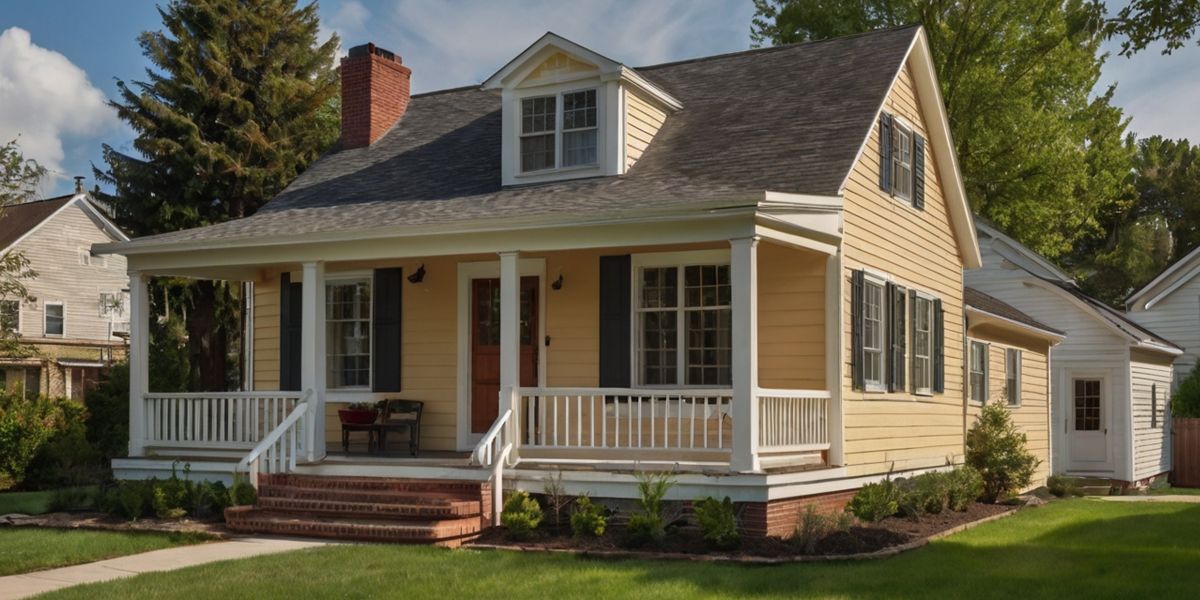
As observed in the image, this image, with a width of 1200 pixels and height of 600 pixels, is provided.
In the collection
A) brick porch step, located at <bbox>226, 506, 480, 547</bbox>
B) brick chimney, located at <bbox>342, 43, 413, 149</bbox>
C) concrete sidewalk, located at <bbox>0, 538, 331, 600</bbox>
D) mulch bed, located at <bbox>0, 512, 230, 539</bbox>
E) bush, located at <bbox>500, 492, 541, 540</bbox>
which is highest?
brick chimney, located at <bbox>342, 43, 413, 149</bbox>

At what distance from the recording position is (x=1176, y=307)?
102ft

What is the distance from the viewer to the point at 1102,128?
35.6 metres

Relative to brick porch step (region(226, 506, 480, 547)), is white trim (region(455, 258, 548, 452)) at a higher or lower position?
higher

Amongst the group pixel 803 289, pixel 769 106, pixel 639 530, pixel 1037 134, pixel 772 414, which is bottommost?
pixel 639 530

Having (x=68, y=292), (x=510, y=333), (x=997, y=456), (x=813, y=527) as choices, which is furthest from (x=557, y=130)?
(x=68, y=292)

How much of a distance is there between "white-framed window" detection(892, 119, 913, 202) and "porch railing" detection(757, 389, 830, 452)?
4.30 metres

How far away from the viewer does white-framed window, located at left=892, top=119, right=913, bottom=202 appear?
1742cm

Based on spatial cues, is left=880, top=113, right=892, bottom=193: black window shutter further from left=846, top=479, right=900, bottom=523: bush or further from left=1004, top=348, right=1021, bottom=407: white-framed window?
left=1004, top=348, right=1021, bottom=407: white-framed window

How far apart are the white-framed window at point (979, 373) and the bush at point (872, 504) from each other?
6.48 metres

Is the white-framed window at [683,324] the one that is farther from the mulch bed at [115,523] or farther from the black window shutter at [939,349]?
the mulch bed at [115,523]

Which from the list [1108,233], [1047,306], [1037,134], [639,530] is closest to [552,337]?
[639,530]

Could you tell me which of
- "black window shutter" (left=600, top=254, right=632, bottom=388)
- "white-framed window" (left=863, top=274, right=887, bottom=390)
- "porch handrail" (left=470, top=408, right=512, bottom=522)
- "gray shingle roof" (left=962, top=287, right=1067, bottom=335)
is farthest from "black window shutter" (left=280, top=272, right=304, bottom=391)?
"gray shingle roof" (left=962, top=287, right=1067, bottom=335)

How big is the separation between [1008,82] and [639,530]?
22.3 metres

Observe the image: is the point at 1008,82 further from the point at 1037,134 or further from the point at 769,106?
the point at 769,106
